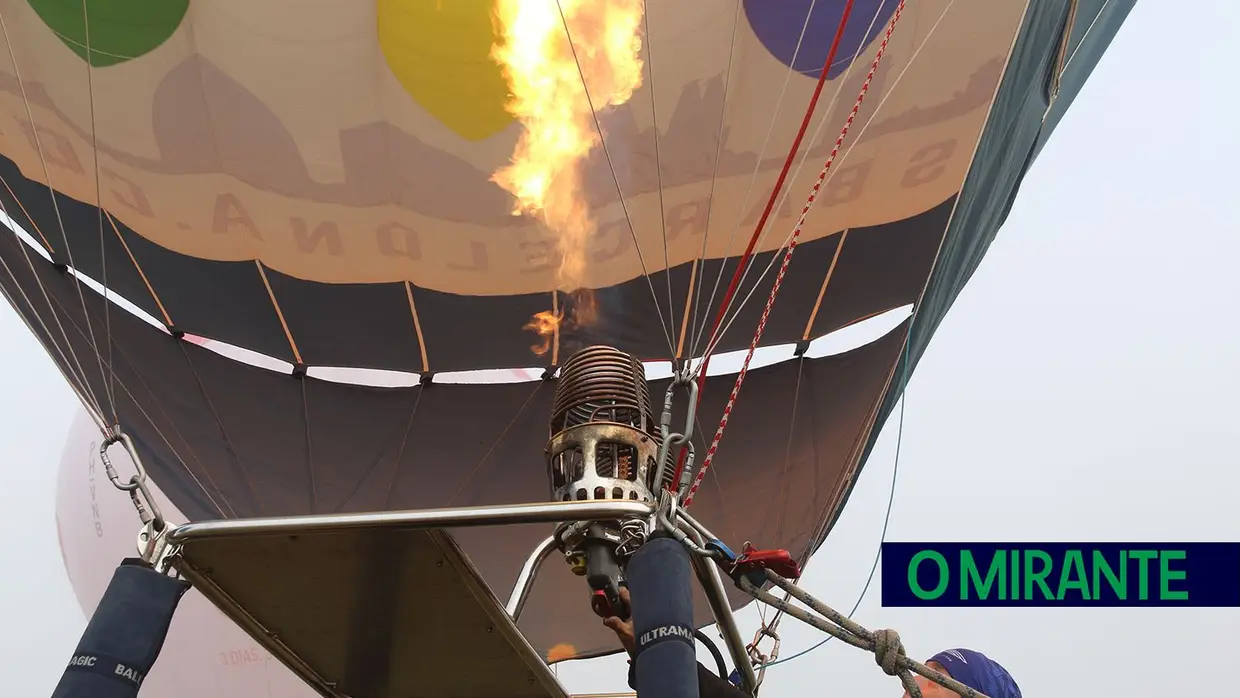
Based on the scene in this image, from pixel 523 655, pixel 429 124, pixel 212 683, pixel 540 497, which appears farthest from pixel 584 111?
pixel 212 683

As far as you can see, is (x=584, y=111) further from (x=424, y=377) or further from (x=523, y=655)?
(x=523, y=655)

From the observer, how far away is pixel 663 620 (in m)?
1.40

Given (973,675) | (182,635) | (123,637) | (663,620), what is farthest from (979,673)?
(182,635)

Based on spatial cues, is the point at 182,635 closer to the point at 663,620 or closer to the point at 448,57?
the point at 448,57

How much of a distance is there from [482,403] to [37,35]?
234 cm

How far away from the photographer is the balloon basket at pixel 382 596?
5.04 ft

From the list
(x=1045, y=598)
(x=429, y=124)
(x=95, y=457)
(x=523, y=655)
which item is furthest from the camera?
(x=95, y=457)

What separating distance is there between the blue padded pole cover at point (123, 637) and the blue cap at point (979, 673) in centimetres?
124

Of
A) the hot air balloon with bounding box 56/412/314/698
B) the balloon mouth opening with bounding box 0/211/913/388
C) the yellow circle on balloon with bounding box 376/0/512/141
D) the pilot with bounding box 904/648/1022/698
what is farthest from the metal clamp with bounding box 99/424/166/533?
the hot air balloon with bounding box 56/412/314/698

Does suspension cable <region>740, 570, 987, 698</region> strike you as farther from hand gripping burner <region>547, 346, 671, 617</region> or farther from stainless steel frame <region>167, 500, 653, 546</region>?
hand gripping burner <region>547, 346, 671, 617</region>

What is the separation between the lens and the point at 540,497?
5285mm

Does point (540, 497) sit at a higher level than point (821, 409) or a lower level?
lower

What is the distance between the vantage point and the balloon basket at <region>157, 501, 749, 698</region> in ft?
5.04

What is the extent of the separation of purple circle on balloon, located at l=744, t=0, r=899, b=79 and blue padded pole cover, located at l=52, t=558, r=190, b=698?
327cm
